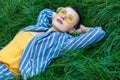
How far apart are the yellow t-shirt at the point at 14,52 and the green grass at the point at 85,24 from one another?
23cm

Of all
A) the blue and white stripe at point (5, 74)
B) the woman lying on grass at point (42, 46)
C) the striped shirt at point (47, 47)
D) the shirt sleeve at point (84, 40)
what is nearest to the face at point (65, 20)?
the woman lying on grass at point (42, 46)

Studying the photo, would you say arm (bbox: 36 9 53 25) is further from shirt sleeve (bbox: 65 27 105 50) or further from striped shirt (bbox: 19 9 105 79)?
shirt sleeve (bbox: 65 27 105 50)

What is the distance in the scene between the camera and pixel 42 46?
3947 millimetres

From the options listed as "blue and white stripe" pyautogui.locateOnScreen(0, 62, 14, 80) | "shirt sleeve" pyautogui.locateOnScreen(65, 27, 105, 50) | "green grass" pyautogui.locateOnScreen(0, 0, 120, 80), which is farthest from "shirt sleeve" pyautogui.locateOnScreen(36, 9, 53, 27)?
"blue and white stripe" pyautogui.locateOnScreen(0, 62, 14, 80)

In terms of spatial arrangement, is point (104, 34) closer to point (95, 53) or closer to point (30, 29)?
point (95, 53)

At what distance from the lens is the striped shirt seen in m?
3.87

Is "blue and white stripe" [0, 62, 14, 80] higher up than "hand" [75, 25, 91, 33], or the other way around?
"hand" [75, 25, 91, 33]

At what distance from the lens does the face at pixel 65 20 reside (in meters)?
4.09

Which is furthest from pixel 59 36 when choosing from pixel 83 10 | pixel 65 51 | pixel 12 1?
pixel 12 1

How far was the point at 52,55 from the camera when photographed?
3.93 m

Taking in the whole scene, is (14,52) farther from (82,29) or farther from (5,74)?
(82,29)

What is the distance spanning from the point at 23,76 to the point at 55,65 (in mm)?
300

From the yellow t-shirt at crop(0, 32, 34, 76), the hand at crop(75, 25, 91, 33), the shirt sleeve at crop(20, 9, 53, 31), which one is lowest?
the yellow t-shirt at crop(0, 32, 34, 76)

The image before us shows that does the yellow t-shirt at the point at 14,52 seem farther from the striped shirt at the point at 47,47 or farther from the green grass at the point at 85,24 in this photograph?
the green grass at the point at 85,24
